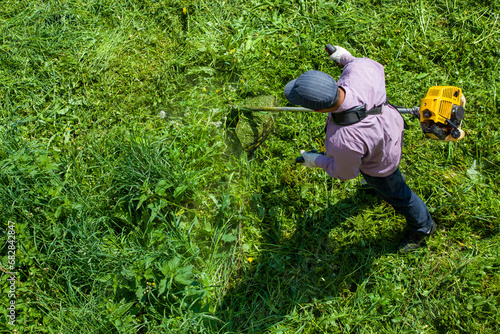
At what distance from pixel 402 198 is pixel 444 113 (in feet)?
2.18

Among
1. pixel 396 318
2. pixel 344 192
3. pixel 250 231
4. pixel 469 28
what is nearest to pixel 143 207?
pixel 250 231

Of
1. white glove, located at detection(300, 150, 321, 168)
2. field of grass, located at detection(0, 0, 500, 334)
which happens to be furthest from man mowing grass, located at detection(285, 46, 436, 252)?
field of grass, located at detection(0, 0, 500, 334)

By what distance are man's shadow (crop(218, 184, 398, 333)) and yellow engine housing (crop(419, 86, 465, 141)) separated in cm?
113

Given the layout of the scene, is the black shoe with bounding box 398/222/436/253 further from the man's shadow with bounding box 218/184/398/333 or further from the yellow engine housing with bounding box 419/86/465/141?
the yellow engine housing with bounding box 419/86/465/141

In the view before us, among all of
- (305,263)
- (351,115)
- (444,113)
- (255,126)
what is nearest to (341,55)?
(351,115)

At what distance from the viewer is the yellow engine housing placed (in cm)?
198

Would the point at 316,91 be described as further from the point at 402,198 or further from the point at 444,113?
the point at 402,198

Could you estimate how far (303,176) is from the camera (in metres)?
3.17

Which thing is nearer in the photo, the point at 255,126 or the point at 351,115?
the point at 351,115

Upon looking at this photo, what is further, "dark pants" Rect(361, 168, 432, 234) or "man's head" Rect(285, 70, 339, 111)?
"dark pants" Rect(361, 168, 432, 234)

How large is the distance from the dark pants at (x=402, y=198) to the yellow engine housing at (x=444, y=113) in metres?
0.40

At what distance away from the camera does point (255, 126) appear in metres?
3.34

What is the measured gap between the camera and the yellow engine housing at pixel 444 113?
1977mm

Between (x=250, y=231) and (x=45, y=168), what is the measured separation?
1.80 metres
